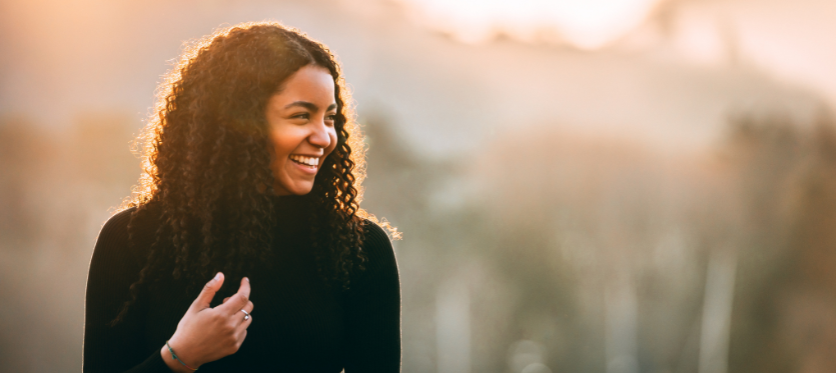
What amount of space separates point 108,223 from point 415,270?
318 centimetres

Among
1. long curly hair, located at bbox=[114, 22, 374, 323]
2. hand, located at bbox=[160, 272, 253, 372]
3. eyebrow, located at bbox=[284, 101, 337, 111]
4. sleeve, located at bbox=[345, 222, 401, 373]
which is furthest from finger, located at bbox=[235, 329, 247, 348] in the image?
eyebrow, located at bbox=[284, 101, 337, 111]

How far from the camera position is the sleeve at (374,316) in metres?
1.13

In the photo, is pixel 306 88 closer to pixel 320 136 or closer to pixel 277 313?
pixel 320 136

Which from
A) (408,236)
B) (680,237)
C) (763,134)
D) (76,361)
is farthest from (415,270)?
(763,134)

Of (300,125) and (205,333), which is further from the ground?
(300,125)

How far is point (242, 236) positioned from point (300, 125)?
24cm

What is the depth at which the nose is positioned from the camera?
1016mm

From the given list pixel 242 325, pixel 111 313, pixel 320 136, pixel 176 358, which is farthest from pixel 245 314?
pixel 320 136

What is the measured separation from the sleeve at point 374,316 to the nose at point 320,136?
27 cm

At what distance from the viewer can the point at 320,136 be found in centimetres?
102

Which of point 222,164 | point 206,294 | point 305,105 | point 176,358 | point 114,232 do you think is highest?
point 305,105

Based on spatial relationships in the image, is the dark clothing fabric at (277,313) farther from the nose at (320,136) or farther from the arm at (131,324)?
the nose at (320,136)

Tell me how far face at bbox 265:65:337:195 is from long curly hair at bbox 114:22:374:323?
0.02m

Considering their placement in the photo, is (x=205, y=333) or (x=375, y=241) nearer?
(x=205, y=333)
